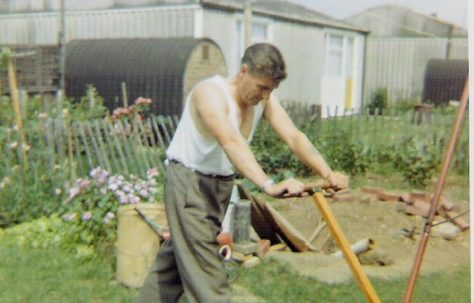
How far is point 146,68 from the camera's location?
41.5ft

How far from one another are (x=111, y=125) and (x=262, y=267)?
2962mm

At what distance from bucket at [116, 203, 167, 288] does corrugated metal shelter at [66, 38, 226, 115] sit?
24.6ft

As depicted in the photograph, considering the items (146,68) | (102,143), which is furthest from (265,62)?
(146,68)

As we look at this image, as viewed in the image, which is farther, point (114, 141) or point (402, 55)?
point (402, 55)

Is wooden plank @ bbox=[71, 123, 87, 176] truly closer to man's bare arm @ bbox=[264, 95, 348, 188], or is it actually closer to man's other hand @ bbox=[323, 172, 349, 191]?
man's bare arm @ bbox=[264, 95, 348, 188]

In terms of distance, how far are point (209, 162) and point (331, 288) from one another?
70.0 inches

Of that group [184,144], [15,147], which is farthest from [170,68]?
[184,144]

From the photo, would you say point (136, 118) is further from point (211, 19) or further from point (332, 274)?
point (211, 19)

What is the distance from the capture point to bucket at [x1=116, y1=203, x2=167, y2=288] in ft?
15.5

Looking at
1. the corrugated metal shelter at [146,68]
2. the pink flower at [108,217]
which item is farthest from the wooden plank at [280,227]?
the corrugated metal shelter at [146,68]

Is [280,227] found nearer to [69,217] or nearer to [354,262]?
[69,217]

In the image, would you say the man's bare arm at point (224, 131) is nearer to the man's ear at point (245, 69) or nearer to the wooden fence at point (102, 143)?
the man's ear at point (245, 69)

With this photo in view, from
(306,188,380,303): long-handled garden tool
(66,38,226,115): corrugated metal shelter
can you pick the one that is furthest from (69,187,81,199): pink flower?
(66,38,226,115): corrugated metal shelter

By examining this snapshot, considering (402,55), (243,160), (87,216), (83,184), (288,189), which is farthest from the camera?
(402,55)
